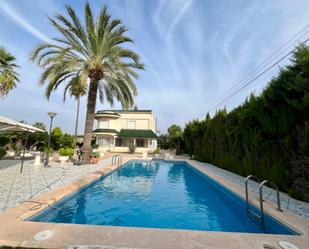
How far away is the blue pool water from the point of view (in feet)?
17.8

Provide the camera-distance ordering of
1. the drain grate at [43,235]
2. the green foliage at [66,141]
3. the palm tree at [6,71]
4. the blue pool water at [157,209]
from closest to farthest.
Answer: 1. the drain grate at [43,235]
2. the blue pool water at [157,209]
3. the palm tree at [6,71]
4. the green foliage at [66,141]

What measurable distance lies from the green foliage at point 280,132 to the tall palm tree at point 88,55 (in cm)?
971

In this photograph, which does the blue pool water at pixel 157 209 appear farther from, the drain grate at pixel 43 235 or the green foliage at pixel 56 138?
the green foliage at pixel 56 138

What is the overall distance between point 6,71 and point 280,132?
25.2 m

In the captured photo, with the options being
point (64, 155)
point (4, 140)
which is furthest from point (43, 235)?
point (4, 140)

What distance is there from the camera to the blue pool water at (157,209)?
5438 mm

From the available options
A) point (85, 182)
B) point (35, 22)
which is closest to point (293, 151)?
point (85, 182)

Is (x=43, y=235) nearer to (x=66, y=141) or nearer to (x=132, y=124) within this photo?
(x=66, y=141)

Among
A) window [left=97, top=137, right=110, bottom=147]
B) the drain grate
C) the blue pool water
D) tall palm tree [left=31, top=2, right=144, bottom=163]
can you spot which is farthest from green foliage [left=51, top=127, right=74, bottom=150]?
the drain grate

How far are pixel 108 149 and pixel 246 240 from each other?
108 ft

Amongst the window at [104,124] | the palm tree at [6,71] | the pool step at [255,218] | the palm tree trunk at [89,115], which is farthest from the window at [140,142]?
the pool step at [255,218]

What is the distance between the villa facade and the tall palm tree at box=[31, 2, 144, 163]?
18670mm

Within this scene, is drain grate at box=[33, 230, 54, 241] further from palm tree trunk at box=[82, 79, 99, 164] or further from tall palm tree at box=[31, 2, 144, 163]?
palm tree trunk at box=[82, 79, 99, 164]

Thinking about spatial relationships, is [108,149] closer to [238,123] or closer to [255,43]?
[238,123]
